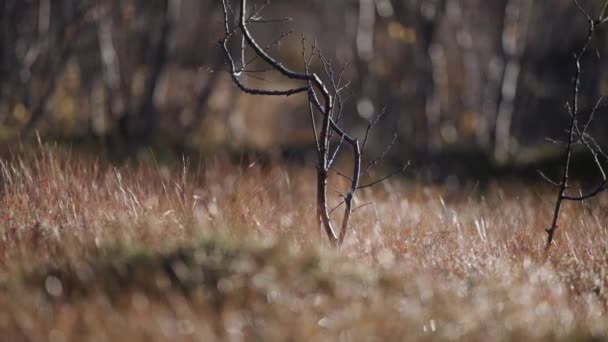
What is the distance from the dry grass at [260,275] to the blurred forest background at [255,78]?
299 centimetres

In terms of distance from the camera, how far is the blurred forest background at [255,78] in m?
10.7

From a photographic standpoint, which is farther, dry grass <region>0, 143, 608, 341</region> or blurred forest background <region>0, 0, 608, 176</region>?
blurred forest background <region>0, 0, 608, 176</region>

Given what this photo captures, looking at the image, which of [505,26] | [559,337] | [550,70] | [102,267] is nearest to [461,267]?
[559,337]

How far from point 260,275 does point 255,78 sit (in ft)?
40.5

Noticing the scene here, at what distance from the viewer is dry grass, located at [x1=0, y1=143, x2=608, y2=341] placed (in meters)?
3.09

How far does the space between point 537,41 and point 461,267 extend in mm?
13714

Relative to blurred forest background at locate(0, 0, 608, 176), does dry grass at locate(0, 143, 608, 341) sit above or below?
above

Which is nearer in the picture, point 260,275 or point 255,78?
point 260,275

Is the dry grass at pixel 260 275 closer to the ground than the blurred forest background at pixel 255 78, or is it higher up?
higher up

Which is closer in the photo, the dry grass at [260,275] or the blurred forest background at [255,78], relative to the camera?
the dry grass at [260,275]

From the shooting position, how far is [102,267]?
354cm

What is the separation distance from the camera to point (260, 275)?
3.42 metres

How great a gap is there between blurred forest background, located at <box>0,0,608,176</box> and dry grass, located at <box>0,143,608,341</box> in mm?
2986

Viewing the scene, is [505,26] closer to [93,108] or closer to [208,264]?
[93,108]
